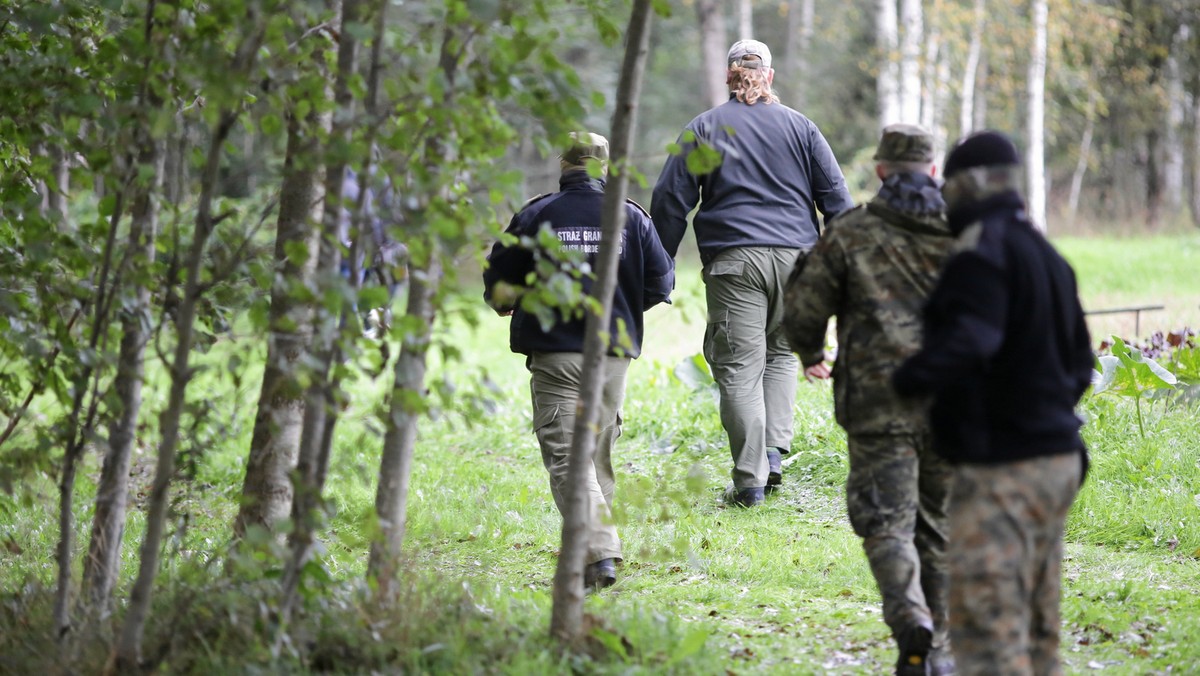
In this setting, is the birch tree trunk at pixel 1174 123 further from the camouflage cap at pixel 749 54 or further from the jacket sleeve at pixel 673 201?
the jacket sleeve at pixel 673 201

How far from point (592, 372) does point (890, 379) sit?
39.4 inches

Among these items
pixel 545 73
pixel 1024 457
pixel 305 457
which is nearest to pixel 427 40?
pixel 545 73

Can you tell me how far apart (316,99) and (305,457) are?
3.85 ft

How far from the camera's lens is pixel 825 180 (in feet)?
22.9

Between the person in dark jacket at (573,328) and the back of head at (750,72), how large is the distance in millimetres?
1480

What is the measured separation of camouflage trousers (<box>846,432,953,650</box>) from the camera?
3.96 metres

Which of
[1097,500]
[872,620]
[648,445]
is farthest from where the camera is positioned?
[648,445]

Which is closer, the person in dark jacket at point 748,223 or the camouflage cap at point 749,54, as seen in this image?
the person in dark jacket at point 748,223

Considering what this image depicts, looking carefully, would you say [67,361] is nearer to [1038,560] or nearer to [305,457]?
[305,457]

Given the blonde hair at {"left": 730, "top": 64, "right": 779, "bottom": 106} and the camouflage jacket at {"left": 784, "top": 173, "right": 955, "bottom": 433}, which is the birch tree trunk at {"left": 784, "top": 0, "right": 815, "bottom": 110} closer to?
the blonde hair at {"left": 730, "top": 64, "right": 779, "bottom": 106}

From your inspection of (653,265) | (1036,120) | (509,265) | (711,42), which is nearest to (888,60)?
(711,42)

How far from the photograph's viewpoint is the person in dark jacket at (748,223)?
6820 millimetres

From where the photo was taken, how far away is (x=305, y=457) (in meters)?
3.92

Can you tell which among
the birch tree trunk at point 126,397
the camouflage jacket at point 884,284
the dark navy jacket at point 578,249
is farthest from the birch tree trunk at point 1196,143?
the birch tree trunk at point 126,397
